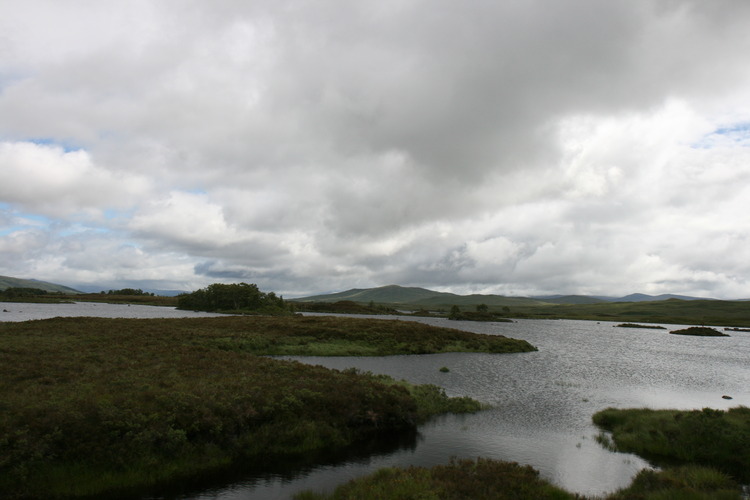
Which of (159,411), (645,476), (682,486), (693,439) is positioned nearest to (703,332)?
(693,439)

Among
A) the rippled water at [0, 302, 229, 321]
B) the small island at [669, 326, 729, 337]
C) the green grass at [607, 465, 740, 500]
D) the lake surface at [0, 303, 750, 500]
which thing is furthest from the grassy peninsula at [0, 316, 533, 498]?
the small island at [669, 326, 729, 337]

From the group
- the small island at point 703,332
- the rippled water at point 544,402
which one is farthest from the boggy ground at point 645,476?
the small island at point 703,332

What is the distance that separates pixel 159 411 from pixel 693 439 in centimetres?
3201

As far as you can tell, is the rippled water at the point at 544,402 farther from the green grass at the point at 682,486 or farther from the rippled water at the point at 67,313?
the rippled water at the point at 67,313

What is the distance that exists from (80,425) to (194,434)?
17.0 ft

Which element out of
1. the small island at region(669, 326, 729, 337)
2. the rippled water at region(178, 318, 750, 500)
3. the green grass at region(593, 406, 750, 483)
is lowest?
the small island at region(669, 326, 729, 337)

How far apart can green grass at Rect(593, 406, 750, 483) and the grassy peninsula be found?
461 inches

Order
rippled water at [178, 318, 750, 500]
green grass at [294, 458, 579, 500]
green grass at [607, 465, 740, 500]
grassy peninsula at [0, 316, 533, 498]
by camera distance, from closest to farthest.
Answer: green grass at [294, 458, 579, 500], green grass at [607, 465, 740, 500], grassy peninsula at [0, 316, 533, 498], rippled water at [178, 318, 750, 500]

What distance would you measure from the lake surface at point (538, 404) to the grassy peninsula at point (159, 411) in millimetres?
2317

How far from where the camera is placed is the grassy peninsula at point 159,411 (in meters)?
18.2

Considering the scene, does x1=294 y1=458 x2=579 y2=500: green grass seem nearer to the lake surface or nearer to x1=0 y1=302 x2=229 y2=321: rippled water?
the lake surface

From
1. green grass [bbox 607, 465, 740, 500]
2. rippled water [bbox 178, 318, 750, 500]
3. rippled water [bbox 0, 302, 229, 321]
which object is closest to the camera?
green grass [bbox 607, 465, 740, 500]

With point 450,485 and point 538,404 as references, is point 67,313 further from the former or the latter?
point 450,485

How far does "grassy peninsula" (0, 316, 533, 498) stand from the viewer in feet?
59.8
